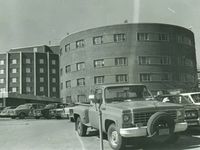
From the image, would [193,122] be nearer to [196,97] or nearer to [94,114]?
[196,97]

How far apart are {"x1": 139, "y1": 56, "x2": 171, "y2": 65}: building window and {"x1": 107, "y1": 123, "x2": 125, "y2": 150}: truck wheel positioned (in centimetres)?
4657

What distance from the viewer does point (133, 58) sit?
56.6 meters

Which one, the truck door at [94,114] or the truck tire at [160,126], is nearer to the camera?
the truck tire at [160,126]

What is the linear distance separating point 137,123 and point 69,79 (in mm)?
53534

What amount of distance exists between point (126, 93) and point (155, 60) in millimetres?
46101

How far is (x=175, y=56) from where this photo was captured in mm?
58719

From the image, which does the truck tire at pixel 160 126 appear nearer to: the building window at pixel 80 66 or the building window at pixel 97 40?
the building window at pixel 97 40

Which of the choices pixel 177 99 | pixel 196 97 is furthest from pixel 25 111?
pixel 177 99

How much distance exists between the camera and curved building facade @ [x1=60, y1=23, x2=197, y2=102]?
56562 millimetres

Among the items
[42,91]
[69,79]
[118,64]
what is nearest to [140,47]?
[118,64]

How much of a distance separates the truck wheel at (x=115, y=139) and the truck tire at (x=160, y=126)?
2.83 feet

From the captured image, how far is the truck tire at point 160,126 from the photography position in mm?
9609

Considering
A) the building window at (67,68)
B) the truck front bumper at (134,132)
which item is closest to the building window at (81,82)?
the building window at (67,68)

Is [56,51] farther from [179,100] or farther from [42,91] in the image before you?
[179,100]
